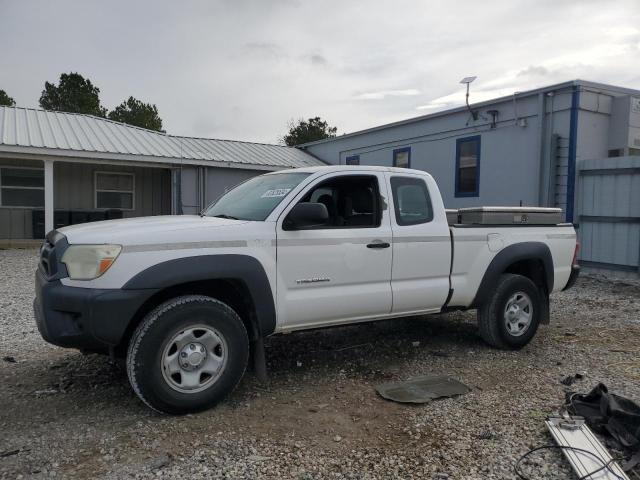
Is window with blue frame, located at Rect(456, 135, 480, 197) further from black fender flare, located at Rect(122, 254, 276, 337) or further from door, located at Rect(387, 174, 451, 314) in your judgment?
black fender flare, located at Rect(122, 254, 276, 337)

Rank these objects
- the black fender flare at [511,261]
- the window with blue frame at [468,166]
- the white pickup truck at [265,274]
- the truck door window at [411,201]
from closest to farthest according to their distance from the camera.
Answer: the white pickup truck at [265,274] < the truck door window at [411,201] < the black fender flare at [511,261] < the window with blue frame at [468,166]

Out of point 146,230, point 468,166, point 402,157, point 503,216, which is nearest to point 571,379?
point 503,216

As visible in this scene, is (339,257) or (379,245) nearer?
(339,257)

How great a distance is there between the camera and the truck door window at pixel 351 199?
15.5ft

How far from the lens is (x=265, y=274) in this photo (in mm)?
4023

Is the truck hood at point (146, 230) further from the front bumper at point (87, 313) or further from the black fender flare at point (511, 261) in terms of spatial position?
the black fender flare at point (511, 261)

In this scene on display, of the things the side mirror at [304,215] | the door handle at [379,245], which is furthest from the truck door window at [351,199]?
the side mirror at [304,215]

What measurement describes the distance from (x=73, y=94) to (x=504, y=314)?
3958 cm

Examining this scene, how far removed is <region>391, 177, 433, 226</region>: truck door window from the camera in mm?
4855

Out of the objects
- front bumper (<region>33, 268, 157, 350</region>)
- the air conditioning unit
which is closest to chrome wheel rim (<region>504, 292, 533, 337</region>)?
front bumper (<region>33, 268, 157, 350</region>)

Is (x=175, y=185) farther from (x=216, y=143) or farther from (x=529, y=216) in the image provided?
(x=529, y=216)

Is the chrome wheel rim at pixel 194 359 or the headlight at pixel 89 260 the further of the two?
the chrome wheel rim at pixel 194 359

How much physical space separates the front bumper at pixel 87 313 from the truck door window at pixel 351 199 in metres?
1.82

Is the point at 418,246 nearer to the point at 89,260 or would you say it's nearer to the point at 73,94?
the point at 89,260
